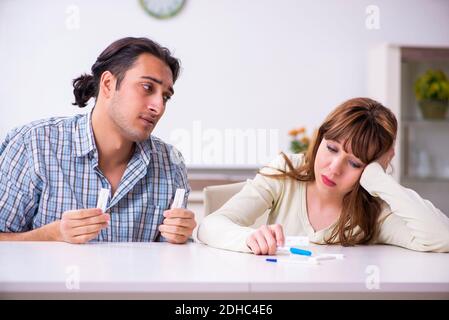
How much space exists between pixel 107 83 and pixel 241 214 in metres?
0.59

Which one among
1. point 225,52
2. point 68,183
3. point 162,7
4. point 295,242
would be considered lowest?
point 295,242

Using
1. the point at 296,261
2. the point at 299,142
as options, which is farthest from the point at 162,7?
the point at 296,261

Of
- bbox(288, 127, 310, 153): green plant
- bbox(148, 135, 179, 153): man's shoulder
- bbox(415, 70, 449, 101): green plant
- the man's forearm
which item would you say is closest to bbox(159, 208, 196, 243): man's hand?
the man's forearm

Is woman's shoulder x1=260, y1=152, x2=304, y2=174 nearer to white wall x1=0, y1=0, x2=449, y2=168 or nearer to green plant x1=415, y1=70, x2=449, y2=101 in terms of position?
white wall x1=0, y1=0, x2=449, y2=168

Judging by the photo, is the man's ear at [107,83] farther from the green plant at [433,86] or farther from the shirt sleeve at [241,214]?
the green plant at [433,86]

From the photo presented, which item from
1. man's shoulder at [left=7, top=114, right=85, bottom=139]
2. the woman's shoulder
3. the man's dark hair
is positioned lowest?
the woman's shoulder

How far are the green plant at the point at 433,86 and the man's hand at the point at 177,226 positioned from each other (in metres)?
2.59

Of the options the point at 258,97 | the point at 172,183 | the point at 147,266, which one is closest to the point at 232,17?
the point at 258,97

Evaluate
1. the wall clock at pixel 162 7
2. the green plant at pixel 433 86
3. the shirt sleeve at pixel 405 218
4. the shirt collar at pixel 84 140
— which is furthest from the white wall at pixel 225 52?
the shirt sleeve at pixel 405 218

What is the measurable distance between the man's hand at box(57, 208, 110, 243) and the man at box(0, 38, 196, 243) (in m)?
0.21

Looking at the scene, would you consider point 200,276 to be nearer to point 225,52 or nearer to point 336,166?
point 336,166

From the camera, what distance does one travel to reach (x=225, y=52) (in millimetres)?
3662

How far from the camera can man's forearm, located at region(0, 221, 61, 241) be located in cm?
148
